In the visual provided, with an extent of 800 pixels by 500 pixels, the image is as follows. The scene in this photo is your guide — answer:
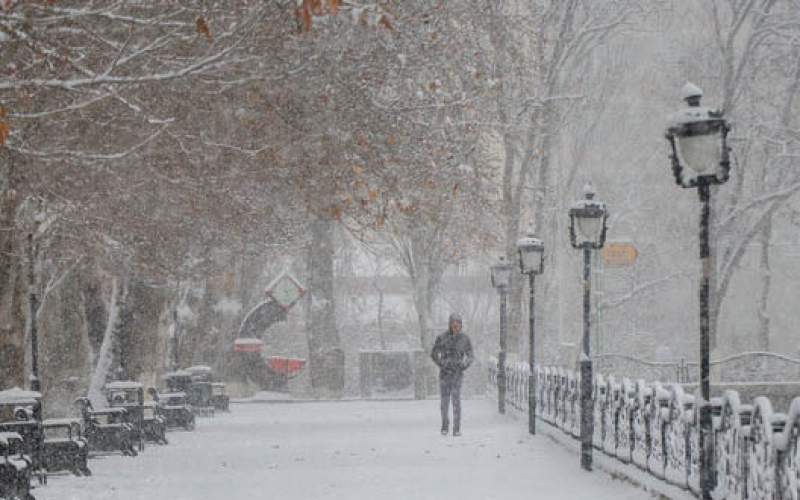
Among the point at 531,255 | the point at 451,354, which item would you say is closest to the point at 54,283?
the point at 451,354

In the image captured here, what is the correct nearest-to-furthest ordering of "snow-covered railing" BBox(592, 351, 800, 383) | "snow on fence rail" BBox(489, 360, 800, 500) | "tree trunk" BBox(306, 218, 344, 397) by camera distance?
1. "snow on fence rail" BBox(489, 360, 800, 500)
2. "snow-covered railing" BBox(592, 351, 800, 383)
3. "tree trunk" BBox(306, 218, 344, 397)

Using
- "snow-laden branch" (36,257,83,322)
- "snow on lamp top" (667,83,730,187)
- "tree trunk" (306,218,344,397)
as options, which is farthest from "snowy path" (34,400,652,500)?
"tree trunk" (306,218,344,397)

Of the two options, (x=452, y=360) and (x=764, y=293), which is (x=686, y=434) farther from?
(x=764, y=293)

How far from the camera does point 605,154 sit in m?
55.7

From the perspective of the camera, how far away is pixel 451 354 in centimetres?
2241

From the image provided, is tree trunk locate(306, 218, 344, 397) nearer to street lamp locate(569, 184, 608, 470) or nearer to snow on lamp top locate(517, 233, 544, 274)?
snow on lamp top locate(517, 233, 544, 274)

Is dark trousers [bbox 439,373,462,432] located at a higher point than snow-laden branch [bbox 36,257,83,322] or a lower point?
lower

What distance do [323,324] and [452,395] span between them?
19.4 metres

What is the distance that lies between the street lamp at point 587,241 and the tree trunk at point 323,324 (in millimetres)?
21710

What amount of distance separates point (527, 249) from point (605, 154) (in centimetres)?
3155

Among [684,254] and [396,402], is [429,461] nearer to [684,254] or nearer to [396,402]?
[396,402]

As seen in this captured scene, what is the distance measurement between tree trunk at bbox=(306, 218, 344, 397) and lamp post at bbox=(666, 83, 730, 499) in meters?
Result: 28.4

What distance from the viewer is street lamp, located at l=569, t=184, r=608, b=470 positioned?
58.2ft

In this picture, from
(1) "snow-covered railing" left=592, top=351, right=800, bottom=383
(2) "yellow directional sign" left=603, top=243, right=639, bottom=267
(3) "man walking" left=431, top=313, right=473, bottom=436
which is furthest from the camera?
(2) "yellow directional sign" left=603, top=243, right=639, bottom=267
